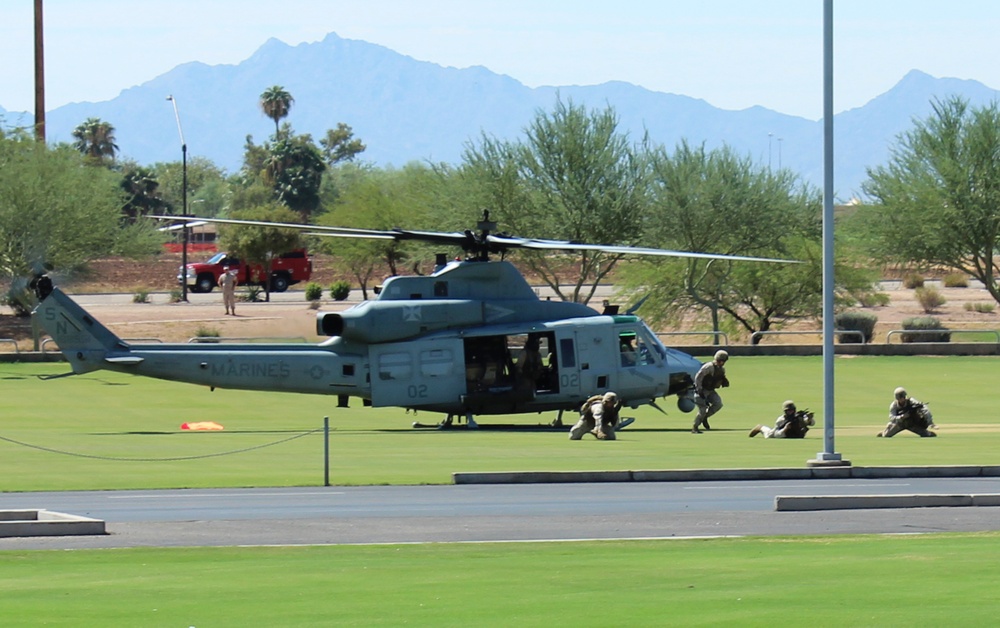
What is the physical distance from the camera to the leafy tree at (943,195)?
59250mm

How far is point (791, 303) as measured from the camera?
61062mm

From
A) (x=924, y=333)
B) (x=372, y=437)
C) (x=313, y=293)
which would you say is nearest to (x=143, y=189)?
(x=313, y=293)

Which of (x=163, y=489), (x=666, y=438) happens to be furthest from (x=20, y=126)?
(x=163, y=489)

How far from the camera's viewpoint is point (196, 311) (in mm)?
77125

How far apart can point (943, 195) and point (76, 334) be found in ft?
126

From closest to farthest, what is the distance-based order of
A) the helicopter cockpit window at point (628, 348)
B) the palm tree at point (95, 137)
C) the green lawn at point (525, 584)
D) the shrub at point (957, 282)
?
1. the green lawn at point (525, 584)
2. the helicopter cockpit window at point (628, 348)
3. the shrub at point (957, 282)
4. the palm tree at point (95, 137)

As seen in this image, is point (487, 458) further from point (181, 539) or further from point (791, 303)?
point (791, 303)

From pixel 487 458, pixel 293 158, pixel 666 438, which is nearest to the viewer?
pixel 487 458

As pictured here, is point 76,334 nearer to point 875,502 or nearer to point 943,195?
point 875,502

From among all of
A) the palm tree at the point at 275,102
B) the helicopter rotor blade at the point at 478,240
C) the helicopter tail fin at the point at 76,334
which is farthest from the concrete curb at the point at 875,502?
the palm tree at the point at 275,102

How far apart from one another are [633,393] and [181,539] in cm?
1640

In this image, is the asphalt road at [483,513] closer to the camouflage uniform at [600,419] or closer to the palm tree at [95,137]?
the camouflage uniform at [600,419]

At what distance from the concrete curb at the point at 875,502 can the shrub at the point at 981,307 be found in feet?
219

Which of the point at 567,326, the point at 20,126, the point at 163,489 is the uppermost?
the point at 20,126
